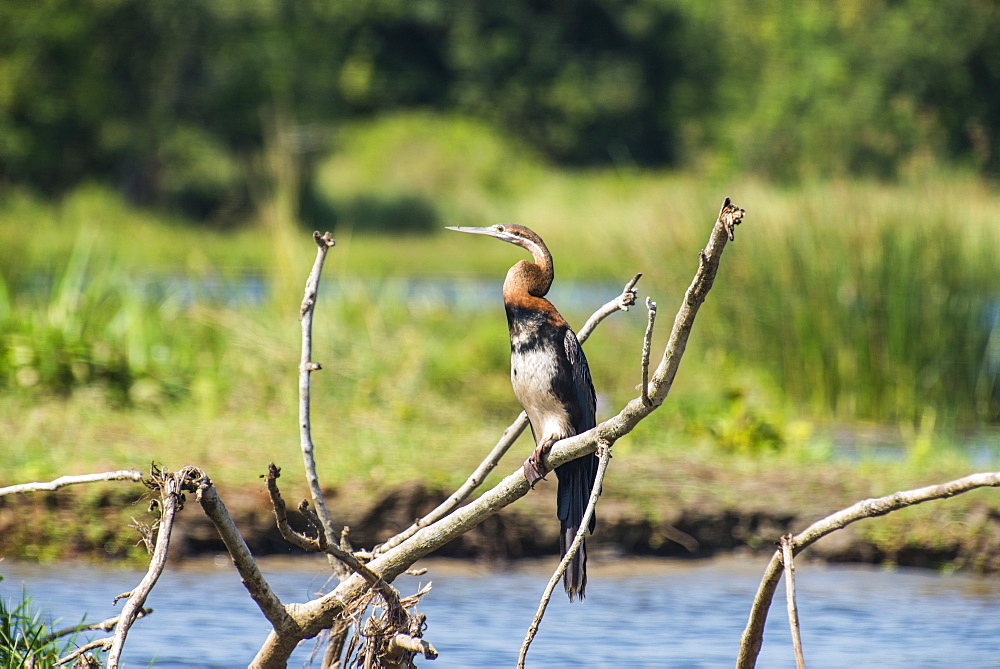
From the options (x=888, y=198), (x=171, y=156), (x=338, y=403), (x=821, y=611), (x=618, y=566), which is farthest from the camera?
(x=171, y=156)

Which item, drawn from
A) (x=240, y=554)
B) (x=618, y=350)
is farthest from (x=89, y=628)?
(x=618, y=350)

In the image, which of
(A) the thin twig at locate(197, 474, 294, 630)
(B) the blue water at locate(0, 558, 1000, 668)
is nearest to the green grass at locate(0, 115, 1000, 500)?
(B) the blue water at locate(0, 558, 1000, 668)

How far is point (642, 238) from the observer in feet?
27.4

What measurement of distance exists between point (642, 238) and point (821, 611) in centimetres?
426

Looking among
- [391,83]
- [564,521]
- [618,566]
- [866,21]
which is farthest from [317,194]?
[564,521]

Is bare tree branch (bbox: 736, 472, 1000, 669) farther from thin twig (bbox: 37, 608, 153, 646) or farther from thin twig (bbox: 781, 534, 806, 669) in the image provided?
thin twig (bbox: 37, 608, 153, 646)

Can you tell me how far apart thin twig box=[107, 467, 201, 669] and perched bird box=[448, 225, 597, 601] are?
627 millimetres

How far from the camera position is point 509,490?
2332 mm

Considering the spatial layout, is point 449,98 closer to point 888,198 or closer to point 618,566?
point 888,198

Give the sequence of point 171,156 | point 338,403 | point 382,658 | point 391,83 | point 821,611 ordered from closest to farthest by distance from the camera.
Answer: point 382,658 < point 821,611 < point 338,403 < point 171,156 < point 391,83

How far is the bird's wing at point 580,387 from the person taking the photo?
2.70m

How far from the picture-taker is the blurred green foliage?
19.1 meters

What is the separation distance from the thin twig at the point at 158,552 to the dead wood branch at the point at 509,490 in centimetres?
50

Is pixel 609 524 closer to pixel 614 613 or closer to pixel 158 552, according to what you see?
pixel 614 613
